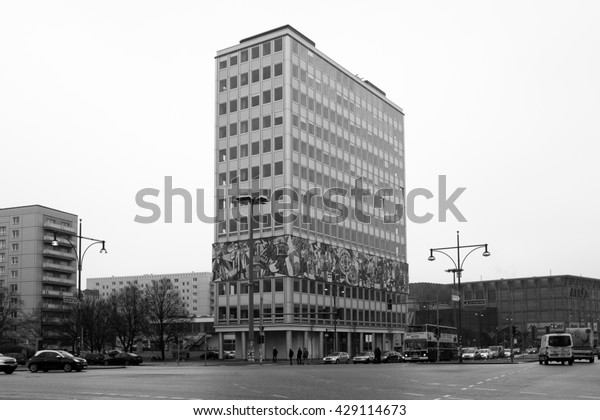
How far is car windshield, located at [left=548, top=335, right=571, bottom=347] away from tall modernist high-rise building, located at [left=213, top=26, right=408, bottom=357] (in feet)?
125

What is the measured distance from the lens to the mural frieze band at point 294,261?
9650cm

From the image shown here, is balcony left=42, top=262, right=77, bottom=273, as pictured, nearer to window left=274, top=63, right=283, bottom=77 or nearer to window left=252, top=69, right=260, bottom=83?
window left=252, top=69, right=260, bottom=83

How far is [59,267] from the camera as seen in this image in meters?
152

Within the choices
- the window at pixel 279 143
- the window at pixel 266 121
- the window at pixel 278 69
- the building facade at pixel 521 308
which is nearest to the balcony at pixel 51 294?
the window at pixel 266 121

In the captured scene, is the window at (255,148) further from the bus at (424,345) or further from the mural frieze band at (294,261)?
the bus at (424,345)

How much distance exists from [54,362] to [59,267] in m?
110

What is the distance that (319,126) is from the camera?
4126 inches

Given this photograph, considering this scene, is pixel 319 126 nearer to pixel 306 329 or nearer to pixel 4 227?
pixel 306 329

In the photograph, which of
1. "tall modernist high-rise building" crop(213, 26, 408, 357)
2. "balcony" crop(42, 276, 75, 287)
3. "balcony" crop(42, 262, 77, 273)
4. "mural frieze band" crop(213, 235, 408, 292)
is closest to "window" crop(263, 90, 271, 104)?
"tall modernist high-rise building" crop(213, 26, 408, 357)

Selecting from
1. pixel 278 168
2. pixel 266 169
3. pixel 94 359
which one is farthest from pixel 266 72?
pixel 94 359

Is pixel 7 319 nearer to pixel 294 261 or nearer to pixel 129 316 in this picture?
pixel 129 316

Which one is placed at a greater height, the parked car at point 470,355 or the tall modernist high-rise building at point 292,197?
the tall modernist high-rise building at point 292,197

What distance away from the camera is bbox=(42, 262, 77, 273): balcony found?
149750mm

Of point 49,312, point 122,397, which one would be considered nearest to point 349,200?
point 49,312
